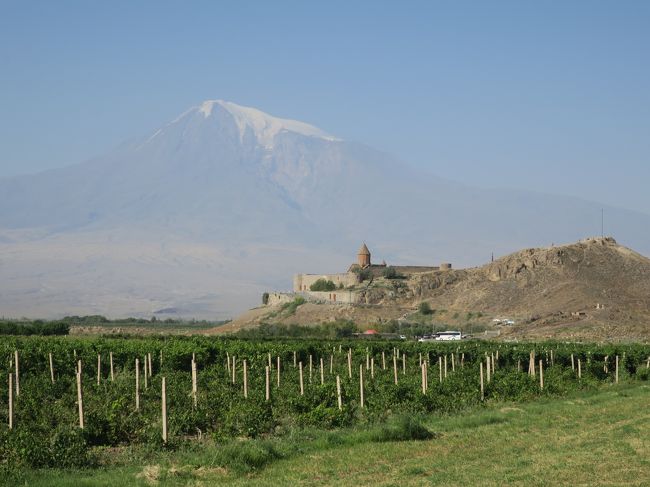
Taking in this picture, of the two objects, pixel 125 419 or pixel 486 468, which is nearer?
pixel 486 468

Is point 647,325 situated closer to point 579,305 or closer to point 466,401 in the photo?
point 579,305

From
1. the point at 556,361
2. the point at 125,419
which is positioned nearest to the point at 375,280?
the point at 556,361

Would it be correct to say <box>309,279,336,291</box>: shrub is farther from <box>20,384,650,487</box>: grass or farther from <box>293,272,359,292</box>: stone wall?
<box>20,384,650,487</box>: grass

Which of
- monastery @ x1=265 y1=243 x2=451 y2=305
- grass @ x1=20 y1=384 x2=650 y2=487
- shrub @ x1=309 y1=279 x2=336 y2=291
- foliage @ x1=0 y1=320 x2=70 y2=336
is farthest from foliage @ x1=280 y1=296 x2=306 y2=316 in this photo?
grass @ x1=20 y1=384 x2=650 y2=487

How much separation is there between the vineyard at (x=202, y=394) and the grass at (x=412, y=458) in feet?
3.18

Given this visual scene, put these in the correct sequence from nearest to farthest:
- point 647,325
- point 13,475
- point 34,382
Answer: point 13,475, point 34,382, point 647,325

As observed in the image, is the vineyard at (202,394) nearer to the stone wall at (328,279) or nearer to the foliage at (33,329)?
the foliage at (33,329)

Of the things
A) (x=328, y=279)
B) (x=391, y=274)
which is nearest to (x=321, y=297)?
(x=328, y=279)

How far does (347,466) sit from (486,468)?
2.26 meters

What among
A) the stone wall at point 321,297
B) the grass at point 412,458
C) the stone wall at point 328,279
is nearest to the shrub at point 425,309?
the stone wall at point 321,297

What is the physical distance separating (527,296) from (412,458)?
76.8m

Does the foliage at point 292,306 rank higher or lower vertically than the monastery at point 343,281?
lower

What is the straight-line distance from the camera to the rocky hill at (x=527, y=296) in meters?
80.6

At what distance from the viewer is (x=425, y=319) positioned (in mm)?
91750
